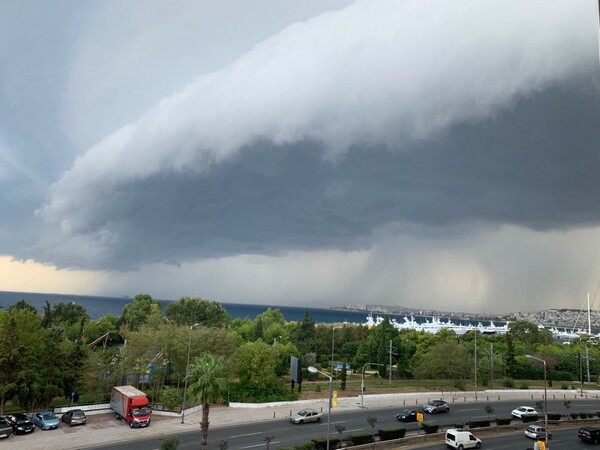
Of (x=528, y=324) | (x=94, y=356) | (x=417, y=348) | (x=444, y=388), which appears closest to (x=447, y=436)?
(x=444, y=388)

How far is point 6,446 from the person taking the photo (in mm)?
43219

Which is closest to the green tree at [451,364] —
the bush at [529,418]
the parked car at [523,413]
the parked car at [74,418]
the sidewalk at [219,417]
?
the sidewalk at [219,417]

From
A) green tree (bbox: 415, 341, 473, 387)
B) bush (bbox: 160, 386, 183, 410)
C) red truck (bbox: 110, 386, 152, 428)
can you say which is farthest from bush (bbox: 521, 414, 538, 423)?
red truck (bbox: 110, 386, 152, 428)

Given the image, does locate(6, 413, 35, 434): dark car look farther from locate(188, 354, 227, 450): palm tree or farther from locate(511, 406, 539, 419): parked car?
locate(511, 406, 539, 419): parked car

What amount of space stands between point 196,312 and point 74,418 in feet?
206

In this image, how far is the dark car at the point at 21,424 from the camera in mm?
47750

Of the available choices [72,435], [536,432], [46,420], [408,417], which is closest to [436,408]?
[408,417]

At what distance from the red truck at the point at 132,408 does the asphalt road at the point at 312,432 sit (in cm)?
541

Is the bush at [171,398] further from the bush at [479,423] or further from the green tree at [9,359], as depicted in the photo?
the bush at [479,423]

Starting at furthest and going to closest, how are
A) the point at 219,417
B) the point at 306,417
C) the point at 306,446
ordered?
the point at 219,417, the point at 306,417, the point at 306,446

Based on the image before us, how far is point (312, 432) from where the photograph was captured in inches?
2028

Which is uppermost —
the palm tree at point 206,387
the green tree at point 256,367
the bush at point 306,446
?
the palm tree at point 206,387

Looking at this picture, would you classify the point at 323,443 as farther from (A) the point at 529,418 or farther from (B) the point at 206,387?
(A) the point at 529,418

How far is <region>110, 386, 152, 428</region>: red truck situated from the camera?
2030 inches
